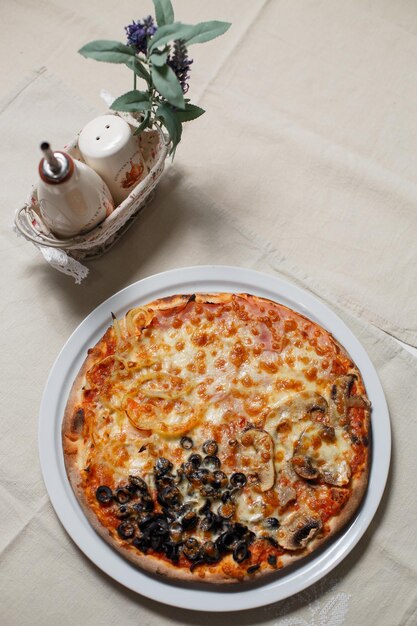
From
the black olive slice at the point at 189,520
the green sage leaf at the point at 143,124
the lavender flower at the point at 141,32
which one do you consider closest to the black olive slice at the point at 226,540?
the black olive slice at the point at 189,520

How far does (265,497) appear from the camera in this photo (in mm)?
2438

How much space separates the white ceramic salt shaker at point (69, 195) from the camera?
238 cm

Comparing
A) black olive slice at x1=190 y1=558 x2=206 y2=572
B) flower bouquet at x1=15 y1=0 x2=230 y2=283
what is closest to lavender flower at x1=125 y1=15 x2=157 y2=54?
flower bouquet at x1=15 y1=0 x2=230 y2=283

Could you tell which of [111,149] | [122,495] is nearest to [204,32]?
[111,149]

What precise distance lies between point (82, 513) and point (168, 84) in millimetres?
1593

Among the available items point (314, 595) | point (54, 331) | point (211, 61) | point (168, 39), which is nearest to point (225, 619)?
point (314, 595)

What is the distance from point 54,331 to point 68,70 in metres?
1.25

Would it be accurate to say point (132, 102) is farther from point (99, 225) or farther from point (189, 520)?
point (189, 520)

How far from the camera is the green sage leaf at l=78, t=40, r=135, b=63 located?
2.38 meters

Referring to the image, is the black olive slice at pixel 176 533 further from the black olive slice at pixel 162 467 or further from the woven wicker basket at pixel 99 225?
the woven wicker basket at pixel 99 225

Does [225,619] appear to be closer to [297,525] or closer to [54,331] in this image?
[297,525]

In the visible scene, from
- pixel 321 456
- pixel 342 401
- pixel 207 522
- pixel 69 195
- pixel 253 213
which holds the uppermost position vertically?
pixel 69 195

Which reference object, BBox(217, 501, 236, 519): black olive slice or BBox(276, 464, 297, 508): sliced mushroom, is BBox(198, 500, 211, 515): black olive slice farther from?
BBox(276, 464, 297, 508): sliced mushroom

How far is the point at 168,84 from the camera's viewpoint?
7.90 feet
